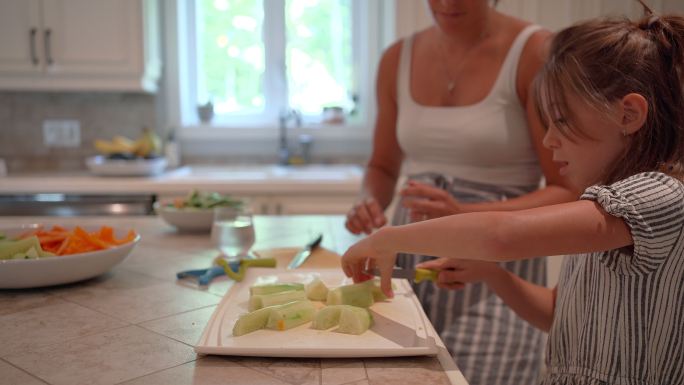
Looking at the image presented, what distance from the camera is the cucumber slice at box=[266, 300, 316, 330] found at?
77 cm

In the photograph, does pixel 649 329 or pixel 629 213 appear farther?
pixel 649 329

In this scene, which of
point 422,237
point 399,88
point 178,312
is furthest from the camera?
point 399,88

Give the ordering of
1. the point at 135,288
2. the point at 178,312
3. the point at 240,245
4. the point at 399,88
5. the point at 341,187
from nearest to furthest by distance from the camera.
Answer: the point at 178,312
the point at 135,288
the point at 240,245
the point at 399,88
the point at 341,187

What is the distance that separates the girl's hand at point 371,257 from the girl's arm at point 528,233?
0.08 m

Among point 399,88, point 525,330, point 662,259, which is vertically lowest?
point 525,330

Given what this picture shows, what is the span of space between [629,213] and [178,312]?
619 millimetres

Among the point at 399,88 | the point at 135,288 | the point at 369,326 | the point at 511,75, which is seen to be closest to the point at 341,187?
the point at 399,88

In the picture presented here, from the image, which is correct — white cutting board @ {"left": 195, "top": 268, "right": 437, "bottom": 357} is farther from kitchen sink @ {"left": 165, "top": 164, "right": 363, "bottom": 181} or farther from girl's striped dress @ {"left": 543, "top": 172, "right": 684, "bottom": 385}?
kitchen sink @ {"left": 165, "top": 164, "right": 363, "bottom": 181}

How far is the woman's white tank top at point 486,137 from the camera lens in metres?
1.31

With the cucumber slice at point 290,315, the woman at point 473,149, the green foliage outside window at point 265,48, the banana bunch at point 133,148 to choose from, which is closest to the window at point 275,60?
the green foliage outside window at point 265,48

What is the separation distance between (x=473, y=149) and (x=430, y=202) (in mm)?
249

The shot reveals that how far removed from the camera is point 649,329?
2.69 feet

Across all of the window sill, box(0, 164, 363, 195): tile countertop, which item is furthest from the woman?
the window sill

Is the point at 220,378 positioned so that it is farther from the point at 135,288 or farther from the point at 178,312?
the point at 135,288
